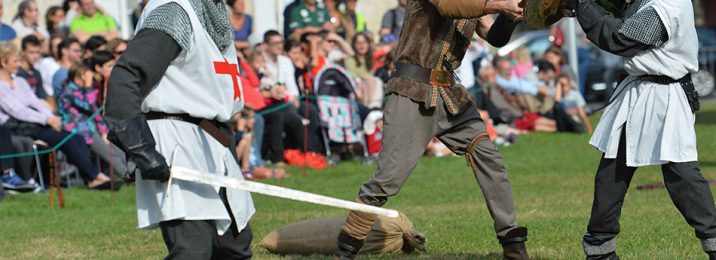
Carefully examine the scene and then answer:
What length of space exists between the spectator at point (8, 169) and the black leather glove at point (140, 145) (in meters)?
7.25

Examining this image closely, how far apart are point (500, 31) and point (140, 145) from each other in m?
2.67

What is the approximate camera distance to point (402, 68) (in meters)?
6.97

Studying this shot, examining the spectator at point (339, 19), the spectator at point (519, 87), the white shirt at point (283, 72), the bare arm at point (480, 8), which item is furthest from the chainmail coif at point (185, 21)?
the spectator at point (519, 87)

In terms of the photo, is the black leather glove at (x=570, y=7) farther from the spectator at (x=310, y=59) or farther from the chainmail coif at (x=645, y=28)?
the spectator at (x=310, y=59)

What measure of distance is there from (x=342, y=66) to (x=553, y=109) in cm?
472

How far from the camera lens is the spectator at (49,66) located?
13625 mm

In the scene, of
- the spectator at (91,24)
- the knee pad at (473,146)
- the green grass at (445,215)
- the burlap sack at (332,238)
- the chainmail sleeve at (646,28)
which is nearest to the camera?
the chainmail sleeve at (646,28)

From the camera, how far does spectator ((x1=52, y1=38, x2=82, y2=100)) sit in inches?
531

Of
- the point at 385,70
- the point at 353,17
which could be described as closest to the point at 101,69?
the point at 385,70

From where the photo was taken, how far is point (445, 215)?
9883mm

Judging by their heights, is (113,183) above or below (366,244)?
below

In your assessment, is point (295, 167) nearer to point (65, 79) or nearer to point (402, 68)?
point (65, 79)

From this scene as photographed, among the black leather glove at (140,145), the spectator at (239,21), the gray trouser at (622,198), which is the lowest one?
the spectator at (239,21)

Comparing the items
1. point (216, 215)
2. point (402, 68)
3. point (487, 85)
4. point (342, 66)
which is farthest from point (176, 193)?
point (487, 85)
